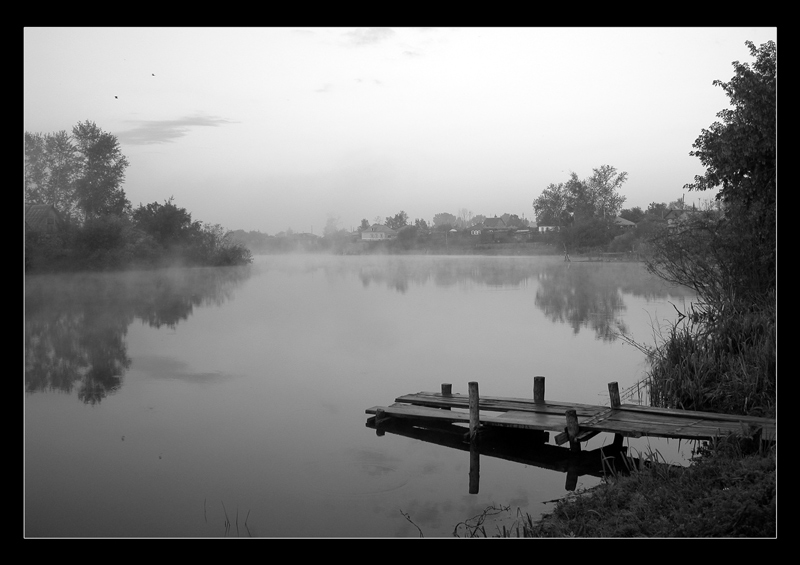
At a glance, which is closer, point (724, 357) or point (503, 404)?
point (724, 357)

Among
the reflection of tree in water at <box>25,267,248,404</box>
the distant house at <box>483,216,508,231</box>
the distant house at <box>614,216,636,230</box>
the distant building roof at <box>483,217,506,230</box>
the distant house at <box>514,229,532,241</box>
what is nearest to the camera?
the reflection of tree in water at <box>25,267,248,404</box>

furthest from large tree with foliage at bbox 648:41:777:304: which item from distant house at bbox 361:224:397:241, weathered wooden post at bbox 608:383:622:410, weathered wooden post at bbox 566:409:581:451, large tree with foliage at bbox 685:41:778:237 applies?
distant house at bbox 361:224:397:241

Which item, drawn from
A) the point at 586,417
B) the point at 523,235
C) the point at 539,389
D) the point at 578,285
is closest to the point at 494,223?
the point at 523,235

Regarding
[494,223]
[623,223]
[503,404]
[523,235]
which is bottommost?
[503,404]

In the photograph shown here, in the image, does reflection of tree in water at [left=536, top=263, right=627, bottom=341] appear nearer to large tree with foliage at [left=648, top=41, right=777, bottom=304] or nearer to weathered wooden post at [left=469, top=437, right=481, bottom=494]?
large tree with foliage at [left=648, top=41, right=777, bottom=304]

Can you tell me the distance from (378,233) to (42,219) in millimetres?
56586

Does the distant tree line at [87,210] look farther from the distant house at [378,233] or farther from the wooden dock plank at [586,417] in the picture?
the distant house at [378,233]

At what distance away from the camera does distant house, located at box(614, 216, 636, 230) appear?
5029 centimetres

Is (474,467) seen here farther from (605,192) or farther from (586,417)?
(605,192)

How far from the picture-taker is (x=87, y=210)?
1367 inches

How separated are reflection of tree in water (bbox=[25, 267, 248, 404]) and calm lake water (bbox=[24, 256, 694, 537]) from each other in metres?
0.12

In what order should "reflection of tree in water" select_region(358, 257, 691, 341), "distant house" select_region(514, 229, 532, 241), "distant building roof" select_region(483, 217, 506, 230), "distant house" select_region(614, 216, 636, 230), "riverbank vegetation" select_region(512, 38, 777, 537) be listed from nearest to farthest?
1. "riverbank vegetation" select_region(512, 38, 777, 537)
2. "reflection of tree in water" select_region(358, 257, 691, 341)
3. "distant house" select_region(614, 216, 636, 230)
4. "distant house" select_region(514, 229, 532, 241)
5. "distant building roof" select_region(483, 217, 506, 230)
